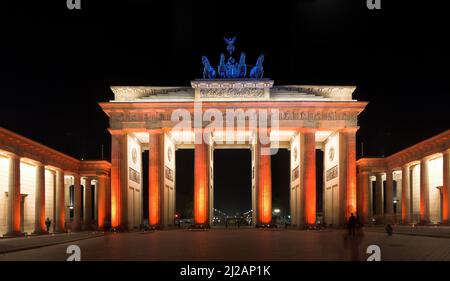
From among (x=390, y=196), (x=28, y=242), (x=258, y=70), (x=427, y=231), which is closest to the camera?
(x=28, y=242)

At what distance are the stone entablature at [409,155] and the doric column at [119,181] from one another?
104 feet

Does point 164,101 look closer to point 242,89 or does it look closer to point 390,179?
point 242,89

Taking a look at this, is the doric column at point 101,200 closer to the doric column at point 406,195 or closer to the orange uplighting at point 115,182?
the orange uplighting at point 115,182

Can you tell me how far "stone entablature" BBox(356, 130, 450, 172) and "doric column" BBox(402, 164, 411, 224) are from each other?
1.08 metres

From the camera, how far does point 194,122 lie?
58406 mm

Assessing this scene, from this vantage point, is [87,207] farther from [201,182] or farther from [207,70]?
[207,70]

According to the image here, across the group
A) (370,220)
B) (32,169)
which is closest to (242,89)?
(32,169)

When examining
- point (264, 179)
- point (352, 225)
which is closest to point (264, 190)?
point (264, 179)

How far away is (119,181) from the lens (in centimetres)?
5838

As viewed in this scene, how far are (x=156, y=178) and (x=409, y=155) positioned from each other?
3001cm

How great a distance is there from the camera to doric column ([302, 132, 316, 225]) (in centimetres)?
5791

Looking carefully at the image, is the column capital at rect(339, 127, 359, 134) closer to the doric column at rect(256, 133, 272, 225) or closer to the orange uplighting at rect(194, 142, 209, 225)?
the doric column at rect(256, 133, 272, 225)

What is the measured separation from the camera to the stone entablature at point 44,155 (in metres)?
46.4
